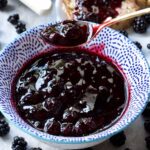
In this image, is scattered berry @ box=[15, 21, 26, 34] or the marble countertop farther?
scattered berry @ box=[15, 21, 26, 34]

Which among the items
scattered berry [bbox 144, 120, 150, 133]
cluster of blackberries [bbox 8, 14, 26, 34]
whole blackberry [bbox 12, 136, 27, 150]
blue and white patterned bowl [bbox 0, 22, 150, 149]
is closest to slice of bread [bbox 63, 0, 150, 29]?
cluster of blackberries [bbox 8, 14, 26, 34]

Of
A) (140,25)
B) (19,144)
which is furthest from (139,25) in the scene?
(19,144)

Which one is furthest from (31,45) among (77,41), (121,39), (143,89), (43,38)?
(143,89)

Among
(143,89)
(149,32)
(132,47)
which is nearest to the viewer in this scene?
(143,89)

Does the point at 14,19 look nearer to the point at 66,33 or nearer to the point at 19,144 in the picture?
the point at 66,33

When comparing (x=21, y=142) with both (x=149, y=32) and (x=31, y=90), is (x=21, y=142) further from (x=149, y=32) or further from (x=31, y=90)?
(x=149, y=32)

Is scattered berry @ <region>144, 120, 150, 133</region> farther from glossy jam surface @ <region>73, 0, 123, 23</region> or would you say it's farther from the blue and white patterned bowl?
glossy jam surface @ <region>73, 0, 123, 23</region>

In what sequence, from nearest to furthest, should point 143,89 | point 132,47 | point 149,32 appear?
1. point 143,89
2. point 132,47
3. point 149,32

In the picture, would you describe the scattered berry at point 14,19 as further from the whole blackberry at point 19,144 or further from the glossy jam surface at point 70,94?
the whole blackberry at point 19,144
